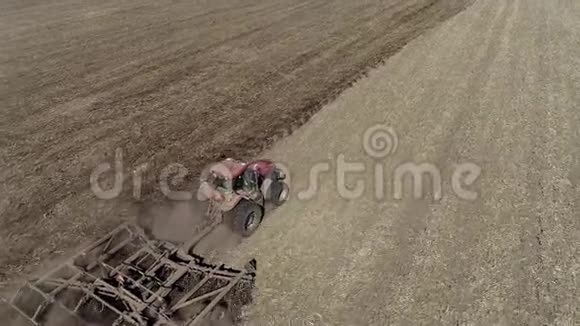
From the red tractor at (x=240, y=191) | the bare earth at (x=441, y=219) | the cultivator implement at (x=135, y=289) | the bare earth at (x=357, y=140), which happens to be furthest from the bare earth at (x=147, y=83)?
the red tractor at (x=240, y=191)

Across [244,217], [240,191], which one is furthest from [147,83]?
[244,217]

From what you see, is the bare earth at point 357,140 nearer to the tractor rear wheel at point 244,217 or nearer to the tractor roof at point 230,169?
the tractor rear wheel at point 244,217

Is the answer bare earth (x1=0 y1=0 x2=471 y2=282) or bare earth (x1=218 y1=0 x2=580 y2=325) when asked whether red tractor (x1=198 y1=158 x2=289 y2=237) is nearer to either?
bare earth (x1=218 y1=0 x2=580 y2=325)

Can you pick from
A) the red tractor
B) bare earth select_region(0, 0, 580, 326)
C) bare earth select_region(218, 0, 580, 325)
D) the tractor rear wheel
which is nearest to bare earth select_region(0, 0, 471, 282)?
bare earth select_region(0, 0, 580, 326)

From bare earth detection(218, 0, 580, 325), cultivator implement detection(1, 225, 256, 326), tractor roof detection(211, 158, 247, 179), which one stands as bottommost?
bare earth detection(218, 0, 580, 325)

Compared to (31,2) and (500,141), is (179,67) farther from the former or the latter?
(31,2)

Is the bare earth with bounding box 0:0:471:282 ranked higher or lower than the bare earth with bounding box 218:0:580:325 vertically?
higher
